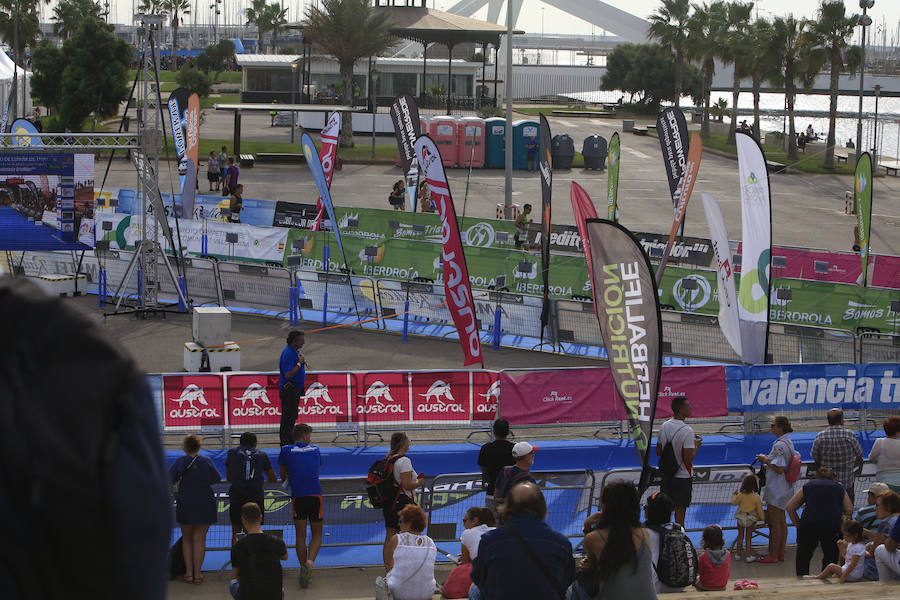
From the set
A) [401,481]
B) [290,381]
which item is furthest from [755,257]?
[401,481]

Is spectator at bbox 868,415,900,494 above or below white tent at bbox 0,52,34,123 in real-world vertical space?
below

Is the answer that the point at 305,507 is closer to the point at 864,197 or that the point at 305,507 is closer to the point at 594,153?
the point at 864,197

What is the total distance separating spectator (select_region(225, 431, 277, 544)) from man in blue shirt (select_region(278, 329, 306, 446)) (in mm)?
2645

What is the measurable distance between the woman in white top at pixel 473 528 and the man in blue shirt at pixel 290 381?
4.39m

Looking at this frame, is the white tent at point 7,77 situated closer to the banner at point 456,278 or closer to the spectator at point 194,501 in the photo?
the banner at point 456,278

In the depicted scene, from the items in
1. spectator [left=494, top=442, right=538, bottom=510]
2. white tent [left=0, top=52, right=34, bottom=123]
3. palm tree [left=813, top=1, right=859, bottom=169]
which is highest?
palm tree [left=813, top=1, right=859, bottom=169]

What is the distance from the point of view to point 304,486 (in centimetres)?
893

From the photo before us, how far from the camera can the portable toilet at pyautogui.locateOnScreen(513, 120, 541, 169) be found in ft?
151

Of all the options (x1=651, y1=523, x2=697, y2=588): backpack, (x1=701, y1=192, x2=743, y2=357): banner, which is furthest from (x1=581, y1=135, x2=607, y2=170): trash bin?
(x1=651, y1=523, x2=697, y2=588): backpack

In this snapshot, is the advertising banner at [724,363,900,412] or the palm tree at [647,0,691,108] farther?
the palm tree at [647,0,691,108]

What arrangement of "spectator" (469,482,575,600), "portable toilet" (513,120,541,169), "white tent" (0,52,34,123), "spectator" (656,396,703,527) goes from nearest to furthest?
"spectator" (469,482,575,600), "spectator" (656,396,703,527), "white tent" (0,52,34,123), "portable toilet" (513,120,541,169)

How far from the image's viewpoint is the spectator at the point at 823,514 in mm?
8648

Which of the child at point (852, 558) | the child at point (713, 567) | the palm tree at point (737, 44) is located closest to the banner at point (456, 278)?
the child at point (713, 567)

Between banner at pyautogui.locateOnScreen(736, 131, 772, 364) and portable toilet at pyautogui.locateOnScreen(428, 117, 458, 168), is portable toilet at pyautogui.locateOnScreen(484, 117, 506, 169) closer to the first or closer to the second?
portable toilet at pyautogui.locateOnScreen(428, 117, 458, 168)
